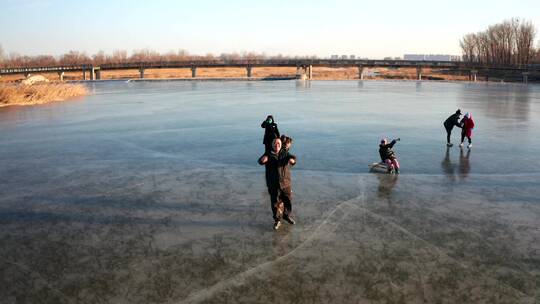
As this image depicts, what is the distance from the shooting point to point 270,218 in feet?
24.5

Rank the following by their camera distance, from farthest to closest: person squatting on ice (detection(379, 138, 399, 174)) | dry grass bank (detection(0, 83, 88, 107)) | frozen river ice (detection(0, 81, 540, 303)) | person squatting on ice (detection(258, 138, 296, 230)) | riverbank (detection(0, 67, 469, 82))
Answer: riverbank (detection(0, 67, 469, 82))
dry grass bank (detection(0, 83, 88, 107))
person squatting on ice (detection(379, 138, 399, 174))
person squatting on ice (detection(258, 138, 296, 230))
frozen river ice (detection(0, 81, 540, 303))

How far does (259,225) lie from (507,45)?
103191 millimetres

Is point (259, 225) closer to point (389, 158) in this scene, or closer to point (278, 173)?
point (278, 173)

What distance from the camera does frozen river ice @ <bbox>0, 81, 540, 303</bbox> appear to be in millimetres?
5125

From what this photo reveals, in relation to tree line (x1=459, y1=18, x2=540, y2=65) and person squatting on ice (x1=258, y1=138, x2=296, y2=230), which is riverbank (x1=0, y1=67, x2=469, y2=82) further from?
person squatting on ice (x1=258, y1=138, x2=296, y2=230)

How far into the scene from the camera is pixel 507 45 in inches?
3617

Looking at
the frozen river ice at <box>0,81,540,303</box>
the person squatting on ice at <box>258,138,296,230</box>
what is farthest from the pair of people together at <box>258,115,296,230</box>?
the frozen river ice at <box>0,81,540,303</box>

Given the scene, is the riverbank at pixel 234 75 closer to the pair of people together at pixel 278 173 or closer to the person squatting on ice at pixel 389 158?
the person squatting on ice at pixel 389 158

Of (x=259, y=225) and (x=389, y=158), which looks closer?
(x=259, y=225)

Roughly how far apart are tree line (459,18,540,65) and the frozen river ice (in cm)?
8907

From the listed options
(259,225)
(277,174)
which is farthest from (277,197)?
(259,225)

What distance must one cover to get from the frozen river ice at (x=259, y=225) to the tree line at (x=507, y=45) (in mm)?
89067

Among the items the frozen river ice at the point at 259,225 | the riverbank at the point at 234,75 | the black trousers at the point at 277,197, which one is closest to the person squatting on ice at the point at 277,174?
the black trousers at the point at 277,197

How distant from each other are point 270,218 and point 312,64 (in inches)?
2816
